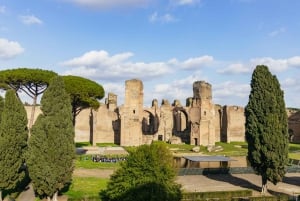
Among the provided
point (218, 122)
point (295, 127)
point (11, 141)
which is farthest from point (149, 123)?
point (11, 141)

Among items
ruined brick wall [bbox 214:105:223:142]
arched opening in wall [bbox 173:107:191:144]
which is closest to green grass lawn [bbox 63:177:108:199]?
arched opening in wall [bbox 173:107:191:144]

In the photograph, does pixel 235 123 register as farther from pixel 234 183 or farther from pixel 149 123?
pixel 234 183

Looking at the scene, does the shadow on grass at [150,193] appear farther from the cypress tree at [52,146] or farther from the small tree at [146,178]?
the cypress tree at [52,146]

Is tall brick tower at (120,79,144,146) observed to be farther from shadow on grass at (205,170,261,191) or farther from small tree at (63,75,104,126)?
shadow on grass at (205,170,261,191)

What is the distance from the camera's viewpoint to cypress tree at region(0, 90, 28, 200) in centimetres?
1781

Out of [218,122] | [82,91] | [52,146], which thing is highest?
[82,91]

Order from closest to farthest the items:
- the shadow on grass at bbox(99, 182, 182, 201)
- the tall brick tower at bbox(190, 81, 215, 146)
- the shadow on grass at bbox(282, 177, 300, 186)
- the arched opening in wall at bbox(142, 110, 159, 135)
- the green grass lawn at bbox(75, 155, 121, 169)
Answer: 1. the shadow on grass at bbox(99, 182, 182, 201)
2. the shadow on grass at bbox(282, 177, 300, 186)
3. the green grass lawn at bbox(75, 155, 121, 169)
4. the tall brick tower at bbox(190, 81, 215, 146)
5. the arched opening in wall at bbox(142, 110, 159, 135)

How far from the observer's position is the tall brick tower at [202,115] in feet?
169

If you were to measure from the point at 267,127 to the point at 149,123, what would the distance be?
39126mm

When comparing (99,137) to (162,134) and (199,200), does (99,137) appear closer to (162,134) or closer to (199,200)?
(162,134)

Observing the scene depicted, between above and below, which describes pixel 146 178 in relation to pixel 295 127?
below

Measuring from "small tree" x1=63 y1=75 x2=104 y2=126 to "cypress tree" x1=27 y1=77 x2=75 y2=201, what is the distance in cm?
2006

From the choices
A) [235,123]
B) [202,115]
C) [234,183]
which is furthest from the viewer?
[235,123]

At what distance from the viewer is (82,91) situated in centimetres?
3831
